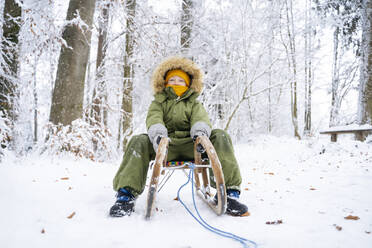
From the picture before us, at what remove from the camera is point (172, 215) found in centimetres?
164

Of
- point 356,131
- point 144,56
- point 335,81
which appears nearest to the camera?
point 356,131

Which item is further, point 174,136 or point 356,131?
point 356,131

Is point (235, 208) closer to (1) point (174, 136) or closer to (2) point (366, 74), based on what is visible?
(1) point (174, 136)

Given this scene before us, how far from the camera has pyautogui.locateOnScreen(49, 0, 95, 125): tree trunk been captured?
3.47 m

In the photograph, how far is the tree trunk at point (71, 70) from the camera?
347 centimetres

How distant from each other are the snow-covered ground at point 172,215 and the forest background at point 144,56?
1.17 meters

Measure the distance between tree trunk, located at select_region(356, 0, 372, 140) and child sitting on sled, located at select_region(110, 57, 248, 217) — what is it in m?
4.73

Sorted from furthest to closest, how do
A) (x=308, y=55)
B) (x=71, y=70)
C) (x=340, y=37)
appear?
(x=340, y=37) → (x=308, y=55) → (x=71, y=70)

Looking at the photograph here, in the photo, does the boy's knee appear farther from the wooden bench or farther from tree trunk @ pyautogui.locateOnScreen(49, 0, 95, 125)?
the wooden bench

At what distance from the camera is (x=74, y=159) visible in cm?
338

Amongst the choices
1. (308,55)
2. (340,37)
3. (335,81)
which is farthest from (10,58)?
(335,81)

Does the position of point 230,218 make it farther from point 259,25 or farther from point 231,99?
point 259,25

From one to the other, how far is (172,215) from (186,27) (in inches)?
213

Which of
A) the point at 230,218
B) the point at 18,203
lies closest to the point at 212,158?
the point at 230,218
